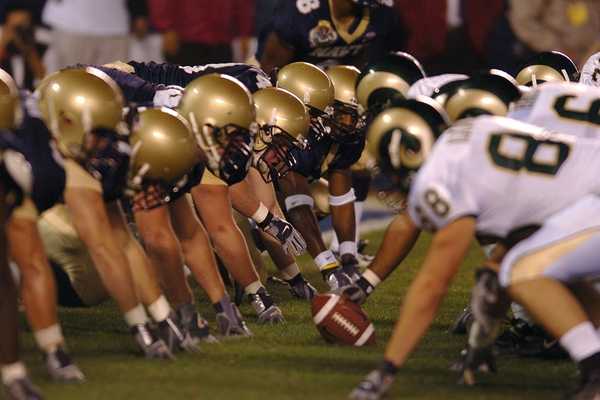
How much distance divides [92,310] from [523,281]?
2923 millimetres

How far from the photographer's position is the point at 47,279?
18.9 ft

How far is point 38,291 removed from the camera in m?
5.73

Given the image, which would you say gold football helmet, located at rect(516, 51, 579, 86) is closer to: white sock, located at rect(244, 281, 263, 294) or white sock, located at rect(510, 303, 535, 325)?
white sock, located at rect(510, 303, 535, 325)

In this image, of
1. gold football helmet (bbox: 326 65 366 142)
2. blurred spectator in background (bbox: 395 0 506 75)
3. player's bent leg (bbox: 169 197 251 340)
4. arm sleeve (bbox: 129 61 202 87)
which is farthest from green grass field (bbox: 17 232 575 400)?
blurred spectator in background (bbox: 395 0 506 75)

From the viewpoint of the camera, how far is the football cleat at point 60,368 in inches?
228

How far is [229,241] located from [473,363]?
1.54m

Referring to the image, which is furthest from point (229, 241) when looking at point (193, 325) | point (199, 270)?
point (193, 325)

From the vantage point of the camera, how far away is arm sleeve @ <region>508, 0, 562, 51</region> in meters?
13.3

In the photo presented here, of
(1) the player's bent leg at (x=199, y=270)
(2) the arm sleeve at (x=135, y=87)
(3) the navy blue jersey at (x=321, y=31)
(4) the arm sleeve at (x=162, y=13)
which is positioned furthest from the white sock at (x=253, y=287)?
(4) the arm sleeve at (x=162, y=13)

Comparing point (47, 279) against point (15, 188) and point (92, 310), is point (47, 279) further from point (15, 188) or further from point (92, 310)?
point (92, 310)

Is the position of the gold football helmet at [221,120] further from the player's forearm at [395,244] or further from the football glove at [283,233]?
the football glove at [283,233]

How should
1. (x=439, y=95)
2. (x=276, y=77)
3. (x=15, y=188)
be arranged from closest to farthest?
(x=15, y=188) < (x=439, y=95) < (x=276, y=77)

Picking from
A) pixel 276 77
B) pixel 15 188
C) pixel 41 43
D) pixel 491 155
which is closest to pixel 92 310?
pixel 276 77

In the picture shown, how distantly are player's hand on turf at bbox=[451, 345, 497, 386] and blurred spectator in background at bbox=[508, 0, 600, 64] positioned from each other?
7.51 m
